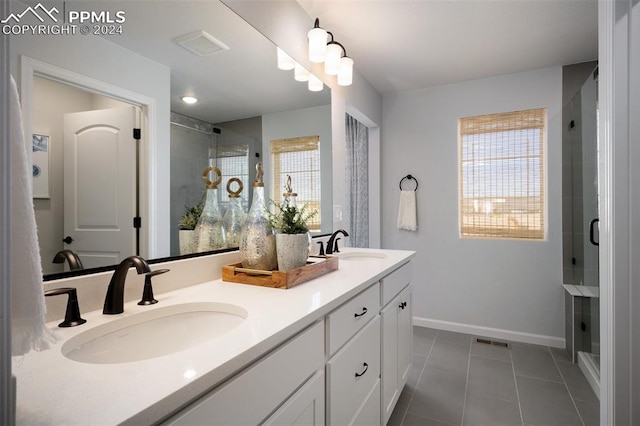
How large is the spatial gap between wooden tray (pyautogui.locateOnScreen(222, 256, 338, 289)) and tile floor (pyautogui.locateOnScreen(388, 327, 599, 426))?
112cm

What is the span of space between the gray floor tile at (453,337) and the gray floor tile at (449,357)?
0.05 meters

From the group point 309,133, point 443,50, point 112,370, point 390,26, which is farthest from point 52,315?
point 443,50

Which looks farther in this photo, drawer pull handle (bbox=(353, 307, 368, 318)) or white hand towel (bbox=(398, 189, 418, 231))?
white hand towel (bbox=(398, 189, 418, 231))

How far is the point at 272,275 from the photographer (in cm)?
121

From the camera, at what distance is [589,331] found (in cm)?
230

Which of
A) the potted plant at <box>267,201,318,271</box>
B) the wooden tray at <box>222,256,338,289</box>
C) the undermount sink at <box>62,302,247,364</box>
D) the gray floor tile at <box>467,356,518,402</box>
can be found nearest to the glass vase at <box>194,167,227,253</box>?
the wooden tray at <box>222,256,338,289</box>

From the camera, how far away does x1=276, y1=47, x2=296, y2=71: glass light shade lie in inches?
71.1

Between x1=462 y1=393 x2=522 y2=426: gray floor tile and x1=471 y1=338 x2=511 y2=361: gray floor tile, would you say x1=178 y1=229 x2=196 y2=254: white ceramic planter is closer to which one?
x1=462 y1=393 x2=522 y2=426: gray floor tile

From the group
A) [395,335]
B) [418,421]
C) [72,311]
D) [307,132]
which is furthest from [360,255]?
[72,311]

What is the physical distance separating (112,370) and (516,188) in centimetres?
327

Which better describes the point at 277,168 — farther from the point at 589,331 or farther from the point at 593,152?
the point at 589,331

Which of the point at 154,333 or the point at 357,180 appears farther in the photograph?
the point at 357,180

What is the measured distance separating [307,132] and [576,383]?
2.50 meters

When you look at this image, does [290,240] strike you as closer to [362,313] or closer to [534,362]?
[362,313]
